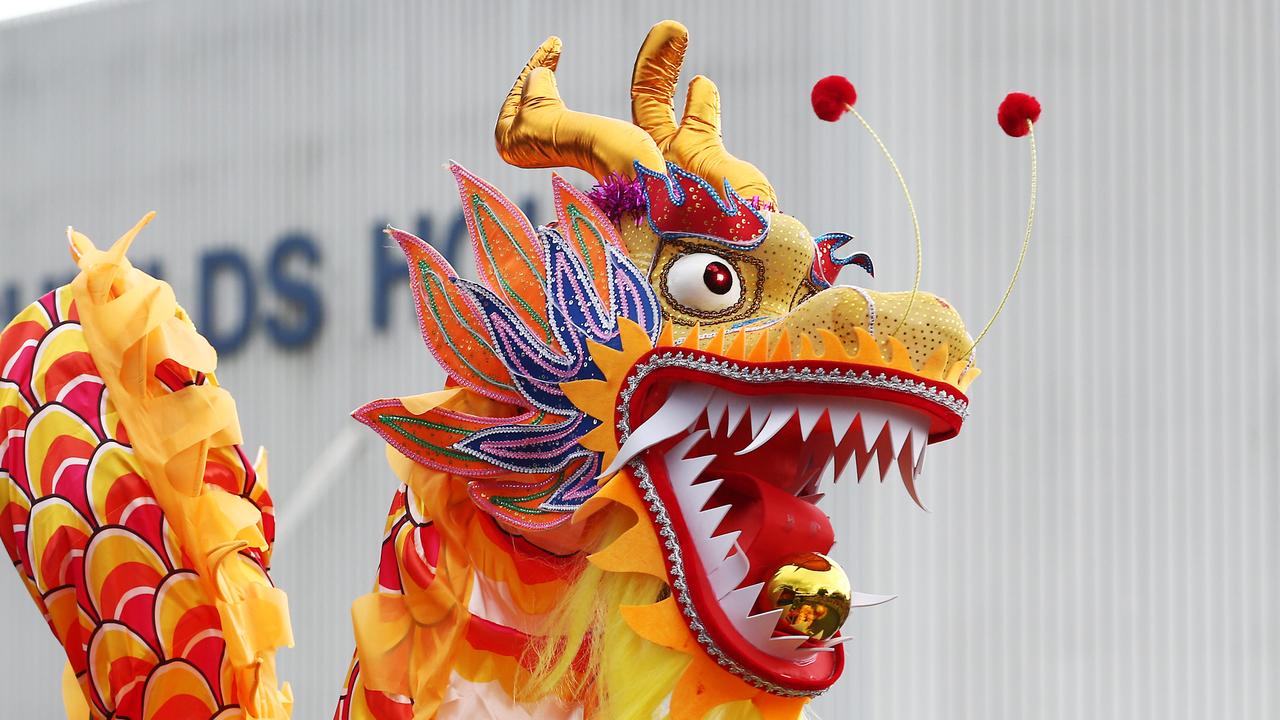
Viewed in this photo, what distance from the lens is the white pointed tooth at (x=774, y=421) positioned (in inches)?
66.7

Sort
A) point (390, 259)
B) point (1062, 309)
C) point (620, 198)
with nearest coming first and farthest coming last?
1. point (620, 198)
2. point (1062, 309)
3. point (390, 259)

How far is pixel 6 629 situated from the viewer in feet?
20.0

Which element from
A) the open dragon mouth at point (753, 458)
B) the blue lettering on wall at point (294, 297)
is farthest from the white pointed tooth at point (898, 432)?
the blue lettering on wall at point (294, 297)

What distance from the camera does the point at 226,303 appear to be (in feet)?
19.4

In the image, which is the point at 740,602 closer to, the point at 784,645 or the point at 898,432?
the point at 784,645

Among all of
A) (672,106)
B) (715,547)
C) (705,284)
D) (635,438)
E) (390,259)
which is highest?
(390,259)

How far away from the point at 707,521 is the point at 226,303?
446 centimetres

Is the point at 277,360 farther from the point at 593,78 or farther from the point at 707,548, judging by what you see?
the point at 707,548

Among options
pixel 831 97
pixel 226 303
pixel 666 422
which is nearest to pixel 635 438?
pixel 666 422

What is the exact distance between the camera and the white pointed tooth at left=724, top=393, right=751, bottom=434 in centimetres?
174

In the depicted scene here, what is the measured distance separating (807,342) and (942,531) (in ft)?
9.89

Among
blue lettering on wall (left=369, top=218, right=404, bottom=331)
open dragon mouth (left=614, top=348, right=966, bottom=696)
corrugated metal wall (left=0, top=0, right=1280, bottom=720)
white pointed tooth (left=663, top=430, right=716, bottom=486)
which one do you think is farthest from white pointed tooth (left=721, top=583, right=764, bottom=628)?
blue lettering on wall (left=369, top=218, right=404, bottom=331)

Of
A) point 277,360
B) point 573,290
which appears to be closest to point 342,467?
point 277,360

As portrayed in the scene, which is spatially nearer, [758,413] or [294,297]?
[758,413]
